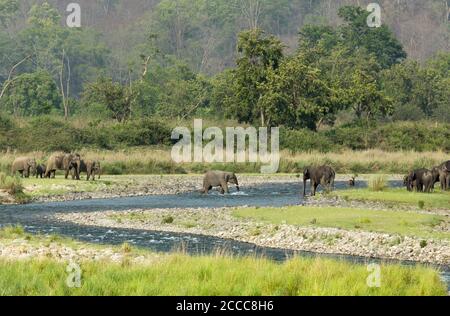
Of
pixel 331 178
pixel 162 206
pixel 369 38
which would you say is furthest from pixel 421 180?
pixel 369 38

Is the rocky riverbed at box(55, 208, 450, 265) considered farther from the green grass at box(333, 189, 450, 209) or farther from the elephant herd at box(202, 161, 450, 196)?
the elephant herd at box(202, 161, 450, 196)

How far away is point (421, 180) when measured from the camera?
1777 inches

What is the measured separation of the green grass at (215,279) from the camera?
17.4 metres

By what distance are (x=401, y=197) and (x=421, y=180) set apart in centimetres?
391

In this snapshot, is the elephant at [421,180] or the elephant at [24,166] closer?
the elephant at [421,180]

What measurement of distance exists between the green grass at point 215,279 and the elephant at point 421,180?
83.2 feet

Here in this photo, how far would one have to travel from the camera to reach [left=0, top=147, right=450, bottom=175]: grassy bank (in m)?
62.8

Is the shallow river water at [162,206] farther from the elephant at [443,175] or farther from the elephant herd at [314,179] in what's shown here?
the elephant at [443,175]

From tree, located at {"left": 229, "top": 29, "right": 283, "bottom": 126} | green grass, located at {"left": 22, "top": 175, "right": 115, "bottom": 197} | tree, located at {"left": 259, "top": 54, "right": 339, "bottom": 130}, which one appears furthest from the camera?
tree, located at {"left": 229, "top": 29, "right": 283, "bottom": 126}

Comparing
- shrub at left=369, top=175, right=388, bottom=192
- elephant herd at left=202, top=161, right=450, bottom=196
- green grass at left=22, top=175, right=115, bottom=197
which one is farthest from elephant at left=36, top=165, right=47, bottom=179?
shrub at left=369, top=175, right=388, bottom=192
